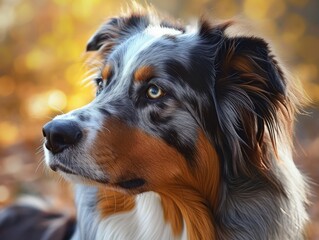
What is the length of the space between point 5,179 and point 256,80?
5.48 metres

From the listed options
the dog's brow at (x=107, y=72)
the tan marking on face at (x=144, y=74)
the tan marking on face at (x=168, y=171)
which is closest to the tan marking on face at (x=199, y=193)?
the tan marking on face at (x=168, y=171)

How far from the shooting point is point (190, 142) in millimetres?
4098

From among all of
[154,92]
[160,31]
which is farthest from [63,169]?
[160,31]

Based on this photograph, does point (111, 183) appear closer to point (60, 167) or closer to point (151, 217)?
point (60, 167)

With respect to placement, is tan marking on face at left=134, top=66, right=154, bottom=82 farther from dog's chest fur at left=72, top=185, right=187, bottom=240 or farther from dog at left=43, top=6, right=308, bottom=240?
dog's chest fur at left=72, top=185, right=187, bottom=240

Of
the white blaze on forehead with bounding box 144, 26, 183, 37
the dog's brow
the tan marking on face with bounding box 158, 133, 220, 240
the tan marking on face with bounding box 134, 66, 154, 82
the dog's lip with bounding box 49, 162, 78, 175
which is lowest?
the dog's lip with bounding box 49, 162, 78, 175

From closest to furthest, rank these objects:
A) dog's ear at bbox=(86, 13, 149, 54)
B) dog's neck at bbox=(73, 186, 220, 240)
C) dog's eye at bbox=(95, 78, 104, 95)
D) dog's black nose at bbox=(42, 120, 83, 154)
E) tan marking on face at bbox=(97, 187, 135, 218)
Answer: dog's black nose at bbox=(42, 120, 83, 154) → dog's neck at bbox=(73, 186, 220, 240) → tan marking on face at bbox=(97, 187, 135, 218) → dog's eye at bbox=(95, 78, 104, 95) → dog's ear at bbox=(86, 13, 149, 54)

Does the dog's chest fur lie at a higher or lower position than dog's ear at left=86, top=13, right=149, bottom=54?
lower

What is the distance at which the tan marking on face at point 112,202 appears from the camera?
4.37 m

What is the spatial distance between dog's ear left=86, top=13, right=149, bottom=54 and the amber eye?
2.72 ft

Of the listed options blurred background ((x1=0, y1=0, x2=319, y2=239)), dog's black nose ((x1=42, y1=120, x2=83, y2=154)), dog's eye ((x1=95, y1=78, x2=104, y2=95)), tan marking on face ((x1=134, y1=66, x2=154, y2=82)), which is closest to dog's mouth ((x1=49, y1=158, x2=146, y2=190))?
dog's black nose ((x1=42, y1=120, x2=83, y2=154))

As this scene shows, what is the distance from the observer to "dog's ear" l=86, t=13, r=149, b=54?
4895mm

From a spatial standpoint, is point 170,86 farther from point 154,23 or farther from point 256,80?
point 154,23

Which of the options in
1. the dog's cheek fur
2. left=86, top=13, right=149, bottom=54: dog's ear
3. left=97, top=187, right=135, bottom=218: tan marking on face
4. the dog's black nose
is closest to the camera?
the dog's black nose
